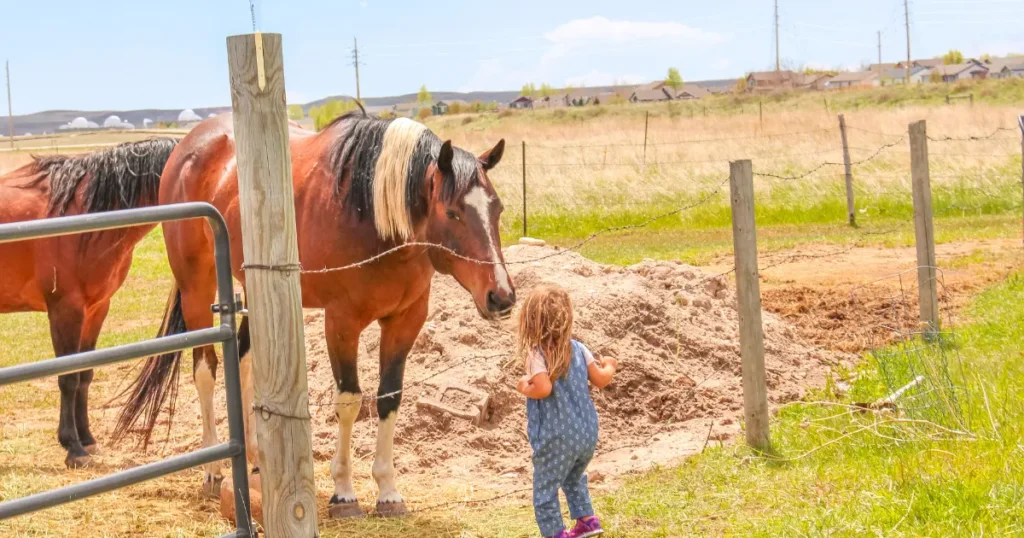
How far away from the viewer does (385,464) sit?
5.02 m

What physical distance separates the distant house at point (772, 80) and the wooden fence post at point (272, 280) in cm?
7186

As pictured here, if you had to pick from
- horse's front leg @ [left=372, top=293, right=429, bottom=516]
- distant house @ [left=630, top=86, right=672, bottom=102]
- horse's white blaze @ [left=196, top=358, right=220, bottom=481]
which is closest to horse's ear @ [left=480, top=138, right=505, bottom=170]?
horse's front leg @ [left=372, top=293, right=429, bottom=516]

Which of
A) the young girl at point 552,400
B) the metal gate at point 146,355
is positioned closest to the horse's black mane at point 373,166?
the young girl at point 552,400

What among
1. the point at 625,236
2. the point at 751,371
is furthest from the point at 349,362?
the point at 625,236

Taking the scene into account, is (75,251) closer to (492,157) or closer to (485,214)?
(492,157)

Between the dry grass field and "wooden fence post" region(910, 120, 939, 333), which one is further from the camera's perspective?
"wooden fence post" region(910, 120, 939, 333)

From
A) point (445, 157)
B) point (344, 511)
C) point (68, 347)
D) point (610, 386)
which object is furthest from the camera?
point (610, 386)

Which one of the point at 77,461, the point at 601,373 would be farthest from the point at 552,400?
the point at 77,461

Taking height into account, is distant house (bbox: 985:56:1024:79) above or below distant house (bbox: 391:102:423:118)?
above

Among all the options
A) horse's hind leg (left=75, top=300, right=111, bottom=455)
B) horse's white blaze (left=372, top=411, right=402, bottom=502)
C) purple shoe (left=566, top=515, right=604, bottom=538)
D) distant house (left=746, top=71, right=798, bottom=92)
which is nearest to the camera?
purple shoe (left=566, top=515, right=604, bottom=538)

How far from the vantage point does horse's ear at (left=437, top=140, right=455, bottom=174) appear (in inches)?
177

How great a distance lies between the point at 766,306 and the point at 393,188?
5557mm

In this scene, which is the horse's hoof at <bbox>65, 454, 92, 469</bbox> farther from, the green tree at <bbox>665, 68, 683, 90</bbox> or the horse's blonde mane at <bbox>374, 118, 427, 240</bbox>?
the green tree at <bbox>665, 68, 683, 90</bbox>

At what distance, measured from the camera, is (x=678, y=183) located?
739 inches
